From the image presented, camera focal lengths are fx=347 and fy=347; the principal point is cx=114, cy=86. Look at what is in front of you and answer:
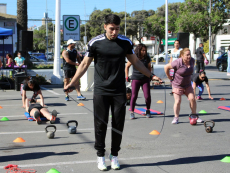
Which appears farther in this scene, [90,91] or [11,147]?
[90,91]

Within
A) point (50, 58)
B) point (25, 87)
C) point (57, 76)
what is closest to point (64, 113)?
point (25, 87)

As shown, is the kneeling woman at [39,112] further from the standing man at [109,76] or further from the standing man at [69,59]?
the standing man at [109,76]

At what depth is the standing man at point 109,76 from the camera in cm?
459

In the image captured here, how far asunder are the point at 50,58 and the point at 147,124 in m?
55.9

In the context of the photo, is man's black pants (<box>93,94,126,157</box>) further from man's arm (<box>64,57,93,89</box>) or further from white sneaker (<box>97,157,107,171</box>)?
man's arm (<box>64,57,93,89</box>)

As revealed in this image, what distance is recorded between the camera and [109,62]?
15.1 feet

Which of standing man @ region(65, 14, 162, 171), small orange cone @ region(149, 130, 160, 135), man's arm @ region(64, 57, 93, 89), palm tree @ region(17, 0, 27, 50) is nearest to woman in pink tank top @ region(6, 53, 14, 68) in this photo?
palm tree @ region(17, 0, 27, 50)

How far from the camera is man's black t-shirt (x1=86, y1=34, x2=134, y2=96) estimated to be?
4.59 meters

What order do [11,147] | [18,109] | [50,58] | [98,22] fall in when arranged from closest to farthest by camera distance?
[11,147] → [18,109] → [50,58] → [98,22]

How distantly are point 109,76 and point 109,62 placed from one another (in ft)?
0.62

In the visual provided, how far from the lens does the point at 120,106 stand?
15.5ft

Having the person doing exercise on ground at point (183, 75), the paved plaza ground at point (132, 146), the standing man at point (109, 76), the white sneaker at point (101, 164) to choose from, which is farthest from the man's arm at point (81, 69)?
the person doing exercise on ground at point (183, 75)

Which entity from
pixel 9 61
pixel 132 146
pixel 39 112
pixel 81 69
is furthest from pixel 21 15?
pixel 81 69

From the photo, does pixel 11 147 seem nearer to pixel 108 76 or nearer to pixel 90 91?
pixel 108 76
